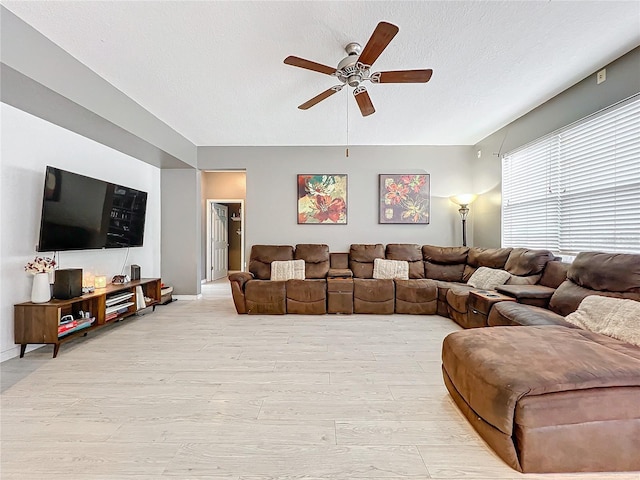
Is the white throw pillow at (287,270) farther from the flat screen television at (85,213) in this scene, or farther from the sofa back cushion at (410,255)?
the flat screen television at (85,213)

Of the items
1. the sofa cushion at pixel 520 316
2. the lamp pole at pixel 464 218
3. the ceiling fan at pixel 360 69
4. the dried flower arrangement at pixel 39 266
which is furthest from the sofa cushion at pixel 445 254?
the dried flower arrangement at pixel 39 266

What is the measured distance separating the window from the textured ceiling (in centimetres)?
54

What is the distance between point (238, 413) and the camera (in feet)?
5.86

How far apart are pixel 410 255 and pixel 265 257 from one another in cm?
236

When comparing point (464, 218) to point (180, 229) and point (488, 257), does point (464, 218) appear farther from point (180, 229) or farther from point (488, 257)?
point (180, 229)

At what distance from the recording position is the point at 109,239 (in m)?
3.70

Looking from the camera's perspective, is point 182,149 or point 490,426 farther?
point 182,149

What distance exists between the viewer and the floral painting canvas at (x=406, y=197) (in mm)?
5008

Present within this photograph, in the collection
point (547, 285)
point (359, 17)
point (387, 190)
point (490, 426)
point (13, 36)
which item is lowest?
A: point (490, 426)

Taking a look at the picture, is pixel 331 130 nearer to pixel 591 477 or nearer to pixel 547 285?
pixel 547 285

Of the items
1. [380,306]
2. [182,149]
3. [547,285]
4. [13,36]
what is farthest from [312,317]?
[13,36]

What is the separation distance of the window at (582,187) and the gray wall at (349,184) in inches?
42.7

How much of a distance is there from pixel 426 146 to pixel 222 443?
5007 millimetres

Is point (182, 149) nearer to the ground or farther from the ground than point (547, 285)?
farther from the ground
